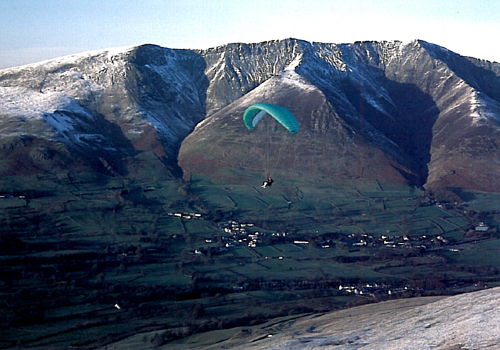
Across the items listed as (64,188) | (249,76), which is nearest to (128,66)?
(249,76)

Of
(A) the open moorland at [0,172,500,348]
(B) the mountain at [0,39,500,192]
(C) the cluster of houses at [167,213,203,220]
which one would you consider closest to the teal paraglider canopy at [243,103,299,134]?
(A) the open moorland at [0,172,500,348]

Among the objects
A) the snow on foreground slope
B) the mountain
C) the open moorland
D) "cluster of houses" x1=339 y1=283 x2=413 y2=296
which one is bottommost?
"cluster of houses" x1=339 y1=283 x2=413 y2=296

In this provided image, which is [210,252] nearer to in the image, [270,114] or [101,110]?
[270,114]

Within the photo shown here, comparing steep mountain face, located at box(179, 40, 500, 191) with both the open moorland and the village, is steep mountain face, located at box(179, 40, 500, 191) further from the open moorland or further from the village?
the village

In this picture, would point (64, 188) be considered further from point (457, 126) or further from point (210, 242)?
point (457, 126)

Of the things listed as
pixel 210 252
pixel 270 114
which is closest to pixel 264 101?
pixel 210 252

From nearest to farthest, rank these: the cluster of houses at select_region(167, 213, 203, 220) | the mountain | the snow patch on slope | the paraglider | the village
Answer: the paraglider → the village → the cluster of houses at select_region(167, 213, 203, 220) → the mountain → the snow patch on slope

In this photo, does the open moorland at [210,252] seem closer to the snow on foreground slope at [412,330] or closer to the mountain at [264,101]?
the mountain at [264,101]
